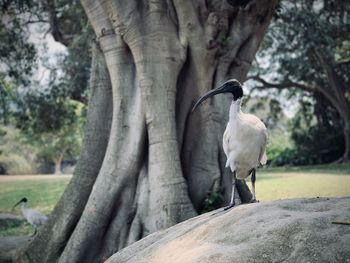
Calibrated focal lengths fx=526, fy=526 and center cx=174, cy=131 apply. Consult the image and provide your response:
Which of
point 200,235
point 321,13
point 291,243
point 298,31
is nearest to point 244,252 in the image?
point 291,243

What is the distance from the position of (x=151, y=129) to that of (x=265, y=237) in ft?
12.0

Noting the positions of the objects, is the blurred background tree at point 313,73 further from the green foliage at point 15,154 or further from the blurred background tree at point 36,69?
the green foliage at point 15,154

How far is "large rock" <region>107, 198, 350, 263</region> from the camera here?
3.46m

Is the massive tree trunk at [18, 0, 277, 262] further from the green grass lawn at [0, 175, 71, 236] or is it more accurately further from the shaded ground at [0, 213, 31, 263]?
the green grass lawn at [0, 175, 71, 236]

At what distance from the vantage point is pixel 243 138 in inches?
215

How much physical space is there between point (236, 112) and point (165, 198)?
1.92m

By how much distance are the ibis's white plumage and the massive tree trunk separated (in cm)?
151

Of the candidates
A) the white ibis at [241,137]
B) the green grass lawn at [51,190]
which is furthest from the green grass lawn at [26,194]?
Result: the white ibis at [241,137]

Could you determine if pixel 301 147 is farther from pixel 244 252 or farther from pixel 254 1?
pixel 244 252

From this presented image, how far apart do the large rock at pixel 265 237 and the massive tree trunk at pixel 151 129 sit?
2.34 metres

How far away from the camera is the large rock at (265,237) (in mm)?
3463

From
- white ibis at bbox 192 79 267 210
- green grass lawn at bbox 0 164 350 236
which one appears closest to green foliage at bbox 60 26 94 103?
green grass lawn at bbox 0 164 350 236

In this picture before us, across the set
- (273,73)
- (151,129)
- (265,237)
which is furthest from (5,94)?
(273,73)

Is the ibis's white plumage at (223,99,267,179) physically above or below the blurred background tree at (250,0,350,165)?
below
